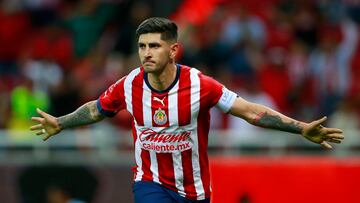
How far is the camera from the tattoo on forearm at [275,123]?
368 inches

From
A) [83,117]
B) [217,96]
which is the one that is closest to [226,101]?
[217,96]

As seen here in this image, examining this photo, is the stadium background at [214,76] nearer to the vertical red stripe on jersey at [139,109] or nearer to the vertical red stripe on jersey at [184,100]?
the vertical red stripe on jersey at [139,109]

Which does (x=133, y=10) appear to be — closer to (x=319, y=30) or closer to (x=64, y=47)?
(x=64, y=47)

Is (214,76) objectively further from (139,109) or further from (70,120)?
(139,109)

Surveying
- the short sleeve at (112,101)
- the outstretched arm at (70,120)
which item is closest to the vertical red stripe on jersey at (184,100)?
the short sleeve at (112,101)

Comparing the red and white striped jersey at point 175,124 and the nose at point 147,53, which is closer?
the nose at point 147,53

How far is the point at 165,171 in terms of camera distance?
945 cm

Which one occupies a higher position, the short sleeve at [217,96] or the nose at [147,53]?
the nose at [147,53]

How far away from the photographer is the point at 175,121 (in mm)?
9383

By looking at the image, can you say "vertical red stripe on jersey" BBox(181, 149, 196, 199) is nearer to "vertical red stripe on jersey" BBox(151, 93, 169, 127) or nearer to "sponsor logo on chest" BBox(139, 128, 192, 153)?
"sponsor logo on chest" BBox(139, 128, 192, 153)

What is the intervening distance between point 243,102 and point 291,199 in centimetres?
393

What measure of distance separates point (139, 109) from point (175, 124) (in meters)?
0.32

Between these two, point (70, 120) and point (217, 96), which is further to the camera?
point (70, 120)

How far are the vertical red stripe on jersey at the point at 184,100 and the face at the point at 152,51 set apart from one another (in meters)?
0.28
